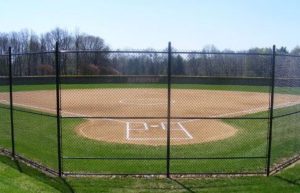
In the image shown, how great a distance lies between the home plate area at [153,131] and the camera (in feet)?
46.1

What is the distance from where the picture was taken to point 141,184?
8211 millimetres

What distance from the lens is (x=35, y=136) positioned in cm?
1466

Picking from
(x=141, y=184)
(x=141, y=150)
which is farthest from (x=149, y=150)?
(x=141, y=184)

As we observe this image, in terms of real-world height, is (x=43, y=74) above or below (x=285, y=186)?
above

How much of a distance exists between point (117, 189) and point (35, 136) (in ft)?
25.4

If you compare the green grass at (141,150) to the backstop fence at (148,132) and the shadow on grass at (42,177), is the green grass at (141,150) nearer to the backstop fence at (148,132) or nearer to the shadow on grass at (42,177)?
the backstop fence at (148,132)

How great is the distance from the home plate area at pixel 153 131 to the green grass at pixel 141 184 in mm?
5279

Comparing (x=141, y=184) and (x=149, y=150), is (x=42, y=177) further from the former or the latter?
(x=149, y=150)

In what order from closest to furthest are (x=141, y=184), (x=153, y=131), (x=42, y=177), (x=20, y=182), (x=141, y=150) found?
(x=20, y=182) → (x=141, y=184) → (x=42, y=177) → (x=141, y=150) → (x=153, y=131)

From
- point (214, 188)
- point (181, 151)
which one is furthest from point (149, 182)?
point (181, 151)

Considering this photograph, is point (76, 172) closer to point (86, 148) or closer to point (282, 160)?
point (86, 148)

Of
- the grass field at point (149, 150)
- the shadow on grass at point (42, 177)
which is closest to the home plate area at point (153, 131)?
the grass field at point (149, 150)

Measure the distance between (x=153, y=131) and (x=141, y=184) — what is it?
7148 millimetres

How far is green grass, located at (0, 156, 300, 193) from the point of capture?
776cm
